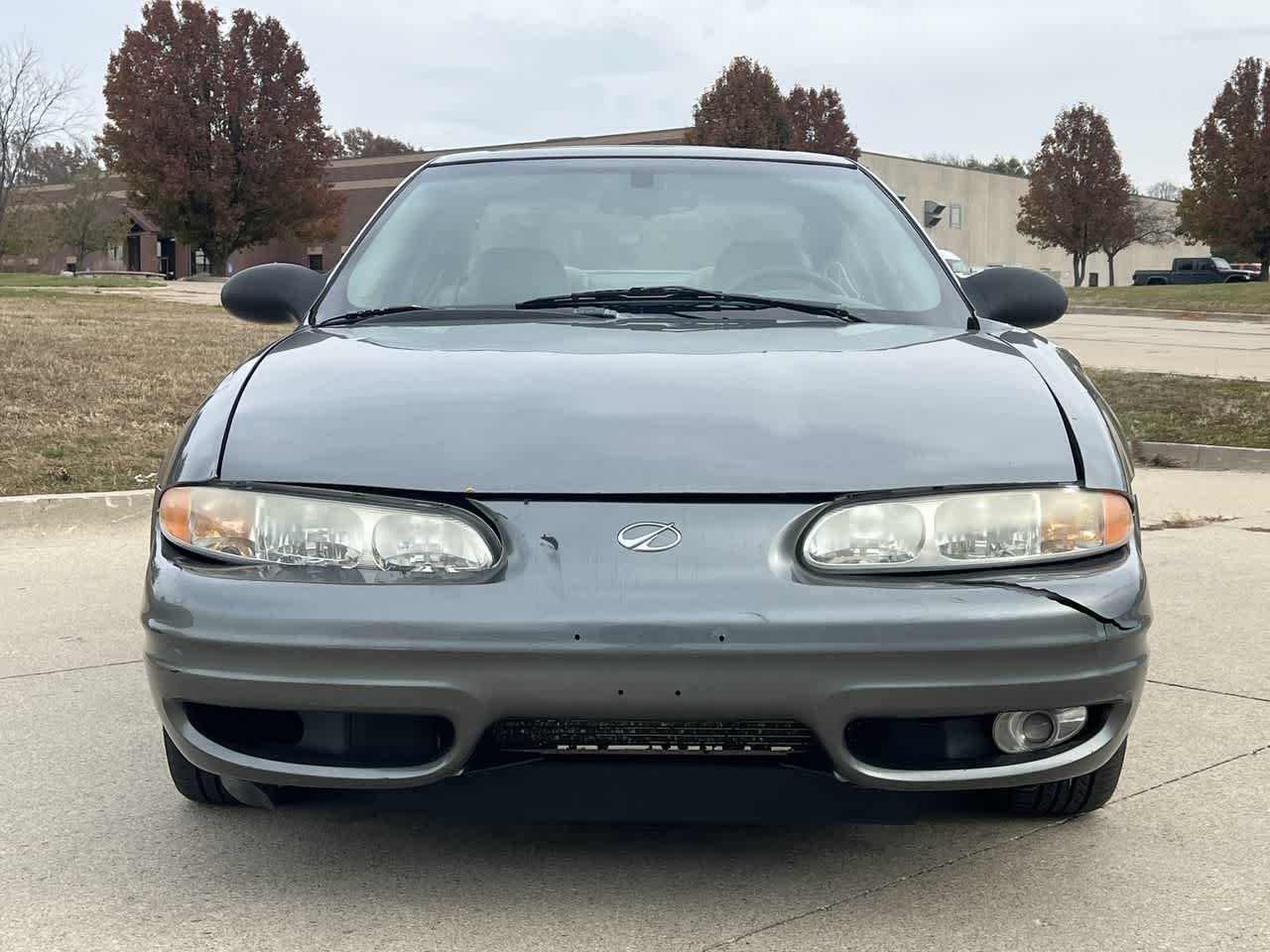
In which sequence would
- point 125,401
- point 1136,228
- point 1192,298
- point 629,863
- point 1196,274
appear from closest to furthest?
point 629,863
point 125,401
point 1192,298
point 1196,274
point 1136,228

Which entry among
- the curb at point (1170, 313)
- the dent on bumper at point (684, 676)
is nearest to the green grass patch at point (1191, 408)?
the dent on bumper at point (684, 676)

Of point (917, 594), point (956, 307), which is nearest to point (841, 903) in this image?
point (917, 594)

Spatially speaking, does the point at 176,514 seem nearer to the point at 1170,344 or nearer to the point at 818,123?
the point at 1170,344

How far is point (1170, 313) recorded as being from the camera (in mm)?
33094

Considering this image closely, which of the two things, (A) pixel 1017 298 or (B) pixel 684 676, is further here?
(A) pixel 1017 298

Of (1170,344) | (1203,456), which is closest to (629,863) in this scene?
(1203,456)

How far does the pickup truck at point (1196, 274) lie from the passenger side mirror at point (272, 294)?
207 ft

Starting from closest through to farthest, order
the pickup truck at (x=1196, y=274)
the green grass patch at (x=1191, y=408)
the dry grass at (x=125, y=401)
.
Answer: the dry grass at (x=125, y=401), the green grass patch at (x=1191, y=408), the pickup truck at (x=1196, y=274)

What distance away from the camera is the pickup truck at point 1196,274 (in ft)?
206

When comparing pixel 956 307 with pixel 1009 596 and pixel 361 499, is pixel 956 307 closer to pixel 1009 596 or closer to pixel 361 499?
pixel 1009 596

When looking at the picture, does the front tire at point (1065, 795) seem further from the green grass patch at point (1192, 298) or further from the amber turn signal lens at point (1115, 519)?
the green grass patch at point (1192, 298)

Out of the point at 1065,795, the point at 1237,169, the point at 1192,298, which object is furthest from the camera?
the point at 1237,169

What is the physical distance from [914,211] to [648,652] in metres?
59.6

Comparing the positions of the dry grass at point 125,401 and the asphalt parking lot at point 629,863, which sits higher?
the dry grass at point 125,401
